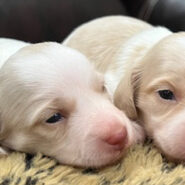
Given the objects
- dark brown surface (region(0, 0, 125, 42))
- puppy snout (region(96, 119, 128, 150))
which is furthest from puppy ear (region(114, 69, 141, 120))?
dark brown surface (region(0, 0, 125, 42))

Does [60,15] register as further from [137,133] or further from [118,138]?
[118,138]

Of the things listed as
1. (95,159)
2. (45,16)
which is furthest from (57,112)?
(45,16)

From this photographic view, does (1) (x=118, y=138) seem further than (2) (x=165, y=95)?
No

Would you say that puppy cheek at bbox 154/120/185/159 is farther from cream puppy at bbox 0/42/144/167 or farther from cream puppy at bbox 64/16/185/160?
cream puppy at bbox 0/42/144/167

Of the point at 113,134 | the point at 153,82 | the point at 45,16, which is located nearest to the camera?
the point at 113,134

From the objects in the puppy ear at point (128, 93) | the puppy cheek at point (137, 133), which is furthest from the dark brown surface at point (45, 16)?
the puppy cheek at point (137, 133)

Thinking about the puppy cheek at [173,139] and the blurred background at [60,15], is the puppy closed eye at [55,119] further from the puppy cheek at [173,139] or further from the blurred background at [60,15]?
the blurred background at [60,15]

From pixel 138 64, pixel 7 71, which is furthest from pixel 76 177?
pixel 138 64

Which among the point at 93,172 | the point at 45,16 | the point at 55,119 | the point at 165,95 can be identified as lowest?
the point at 45,16
